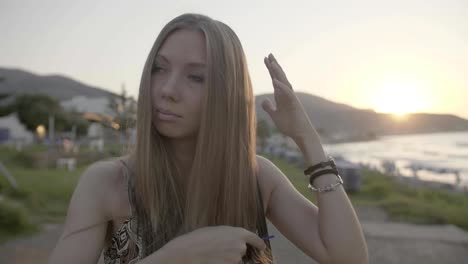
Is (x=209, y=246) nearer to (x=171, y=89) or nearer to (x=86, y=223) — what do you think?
(x=86, y=223)

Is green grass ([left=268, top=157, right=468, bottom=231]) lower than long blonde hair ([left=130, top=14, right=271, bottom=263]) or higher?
lower

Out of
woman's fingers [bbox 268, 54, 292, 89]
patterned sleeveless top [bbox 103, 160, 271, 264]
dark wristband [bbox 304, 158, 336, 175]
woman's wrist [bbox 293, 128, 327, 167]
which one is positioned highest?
woman's fingers [bbox 268, 54, 292, 89]

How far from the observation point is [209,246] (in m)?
1.09

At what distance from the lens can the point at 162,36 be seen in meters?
1.36

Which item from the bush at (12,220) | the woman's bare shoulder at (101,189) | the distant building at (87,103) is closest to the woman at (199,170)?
the woman's bare shoulder at (101,189)

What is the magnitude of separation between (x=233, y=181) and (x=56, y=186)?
761 centimetres

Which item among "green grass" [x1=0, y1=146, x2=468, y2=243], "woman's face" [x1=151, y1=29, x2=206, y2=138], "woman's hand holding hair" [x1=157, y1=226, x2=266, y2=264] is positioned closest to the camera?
"woman's hand holding hair" [x1=157, y1=226, x2=266, y2=264]

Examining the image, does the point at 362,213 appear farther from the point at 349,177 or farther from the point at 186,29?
the point at 186,29

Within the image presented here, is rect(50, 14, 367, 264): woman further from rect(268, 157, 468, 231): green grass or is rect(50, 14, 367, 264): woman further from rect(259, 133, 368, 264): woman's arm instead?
rect(268, 157, 468, 231): green grass

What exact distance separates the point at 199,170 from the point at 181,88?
0.28m

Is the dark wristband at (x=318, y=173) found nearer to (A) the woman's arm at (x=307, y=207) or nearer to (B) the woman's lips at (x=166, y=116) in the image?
(A) the woman's arm at (x=307, y=207)

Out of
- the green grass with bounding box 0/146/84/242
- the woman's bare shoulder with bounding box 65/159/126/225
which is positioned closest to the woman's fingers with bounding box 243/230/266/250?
the woman's bare shoulder with bounding box 65/159/126/225

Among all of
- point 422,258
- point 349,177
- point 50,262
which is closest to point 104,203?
point 50,262

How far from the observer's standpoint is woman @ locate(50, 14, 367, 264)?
1240mm
